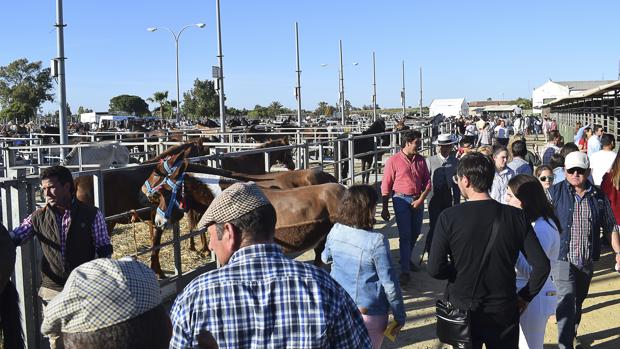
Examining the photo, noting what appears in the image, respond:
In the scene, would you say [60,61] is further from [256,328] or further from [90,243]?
[256,328]

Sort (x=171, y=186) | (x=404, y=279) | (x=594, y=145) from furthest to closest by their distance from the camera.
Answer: (x=594, y=145)
(x=404, y=279)
(x=171, y=186)

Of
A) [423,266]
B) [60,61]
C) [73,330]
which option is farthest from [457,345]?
[60,61]

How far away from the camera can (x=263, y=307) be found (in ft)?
5.57

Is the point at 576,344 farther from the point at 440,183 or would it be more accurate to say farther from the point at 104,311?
the point at 104,311

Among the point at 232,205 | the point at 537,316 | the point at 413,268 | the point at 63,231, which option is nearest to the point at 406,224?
the point at 413,268

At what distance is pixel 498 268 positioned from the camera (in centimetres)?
325

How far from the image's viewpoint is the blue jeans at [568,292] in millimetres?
4516

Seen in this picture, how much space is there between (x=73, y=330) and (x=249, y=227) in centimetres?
61

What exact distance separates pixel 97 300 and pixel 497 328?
8.30ft

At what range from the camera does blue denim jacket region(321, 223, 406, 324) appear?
3426 mm

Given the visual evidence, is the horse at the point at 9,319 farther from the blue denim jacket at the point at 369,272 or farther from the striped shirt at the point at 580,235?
the striped shirt at the point at 580,235

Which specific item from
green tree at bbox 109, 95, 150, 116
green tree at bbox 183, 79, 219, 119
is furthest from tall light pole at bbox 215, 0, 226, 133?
green tree at bbox 109, 95, 150, 116

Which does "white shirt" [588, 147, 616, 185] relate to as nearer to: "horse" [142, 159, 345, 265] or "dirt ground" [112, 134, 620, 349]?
"dirt ground" [112, 134, 620, 349]

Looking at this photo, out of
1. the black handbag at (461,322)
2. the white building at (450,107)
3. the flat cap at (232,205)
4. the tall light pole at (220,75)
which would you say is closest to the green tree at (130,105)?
the white building at (450,107)
